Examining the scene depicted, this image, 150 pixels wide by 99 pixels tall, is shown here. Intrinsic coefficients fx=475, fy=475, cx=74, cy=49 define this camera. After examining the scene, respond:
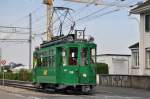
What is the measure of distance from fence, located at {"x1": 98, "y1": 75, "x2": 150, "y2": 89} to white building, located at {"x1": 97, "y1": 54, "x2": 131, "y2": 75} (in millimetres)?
16828

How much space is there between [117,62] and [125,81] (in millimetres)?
23439

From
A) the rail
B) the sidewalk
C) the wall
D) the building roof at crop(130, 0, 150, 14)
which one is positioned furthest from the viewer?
the wall

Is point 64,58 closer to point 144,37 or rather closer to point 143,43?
point 143,43

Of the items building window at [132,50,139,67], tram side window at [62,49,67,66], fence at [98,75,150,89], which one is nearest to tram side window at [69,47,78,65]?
tram side window at [62,49,67,66]

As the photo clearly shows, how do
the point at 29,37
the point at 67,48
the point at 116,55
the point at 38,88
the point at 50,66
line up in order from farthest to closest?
1. the point at 29,37
2. the point at 116,55
3. the point at 38,88
4. the point at 50,66
5. the point at 67,48

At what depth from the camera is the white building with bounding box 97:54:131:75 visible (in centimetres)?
6372

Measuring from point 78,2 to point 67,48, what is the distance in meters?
23.5

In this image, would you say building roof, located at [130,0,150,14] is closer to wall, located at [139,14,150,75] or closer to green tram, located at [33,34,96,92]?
wall, located at [139,14,150,75]

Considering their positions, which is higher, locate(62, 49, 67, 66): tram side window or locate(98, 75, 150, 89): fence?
locate(62, 49, 67, 66): tram side window

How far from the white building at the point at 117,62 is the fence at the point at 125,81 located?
16.8 meters

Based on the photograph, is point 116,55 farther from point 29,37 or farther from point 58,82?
point 58,82

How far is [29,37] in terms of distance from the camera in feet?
229

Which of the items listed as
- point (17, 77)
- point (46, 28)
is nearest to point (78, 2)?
point (46, 28)

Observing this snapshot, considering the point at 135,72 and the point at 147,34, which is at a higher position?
the point at 147,34
